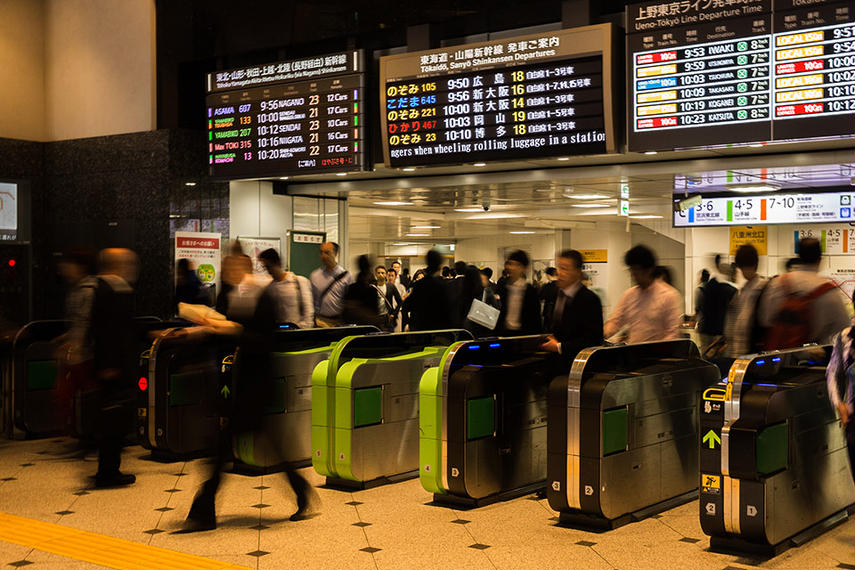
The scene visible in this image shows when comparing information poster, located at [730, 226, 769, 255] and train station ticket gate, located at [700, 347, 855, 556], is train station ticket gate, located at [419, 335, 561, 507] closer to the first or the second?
train station ticket gate, located at [700, 347, 855, 556]

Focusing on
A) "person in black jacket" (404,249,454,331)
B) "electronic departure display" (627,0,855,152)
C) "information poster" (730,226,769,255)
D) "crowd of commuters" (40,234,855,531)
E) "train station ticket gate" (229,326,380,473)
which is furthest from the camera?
"information poster" (730,226,769,255)

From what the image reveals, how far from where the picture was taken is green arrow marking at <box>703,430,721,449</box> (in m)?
4.96

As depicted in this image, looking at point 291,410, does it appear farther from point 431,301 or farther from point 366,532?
point 366,532

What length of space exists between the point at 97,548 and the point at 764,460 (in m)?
3.49

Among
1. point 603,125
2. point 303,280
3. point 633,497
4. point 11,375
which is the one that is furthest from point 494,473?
point 11,375

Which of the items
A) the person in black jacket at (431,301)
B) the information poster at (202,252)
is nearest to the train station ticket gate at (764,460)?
the person in black jacket at (431,301)

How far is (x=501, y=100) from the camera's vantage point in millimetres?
8023

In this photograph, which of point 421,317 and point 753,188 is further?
point 753,188

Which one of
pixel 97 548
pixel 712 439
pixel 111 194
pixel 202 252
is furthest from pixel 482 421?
pixel 111 194

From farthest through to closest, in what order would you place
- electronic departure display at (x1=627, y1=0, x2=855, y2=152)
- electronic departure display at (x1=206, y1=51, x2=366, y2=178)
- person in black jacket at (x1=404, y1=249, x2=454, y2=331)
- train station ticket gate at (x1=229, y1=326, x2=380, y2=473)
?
1. electronic departure display at (x1=206, y1=51, x2=366, y2=178)
2. person in black jacket at (x1=404, y1=249, x2=454, y2=331)
3. train station ticket gate at (x1=229, y1=326, x2=380, y2=473)
4. electronic departure display at (x1=627, y1=0, x2=855, y2=152)

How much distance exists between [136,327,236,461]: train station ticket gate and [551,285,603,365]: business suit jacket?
2.75 meters

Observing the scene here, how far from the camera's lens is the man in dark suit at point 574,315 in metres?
5.96

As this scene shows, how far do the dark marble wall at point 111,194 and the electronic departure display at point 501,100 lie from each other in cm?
269

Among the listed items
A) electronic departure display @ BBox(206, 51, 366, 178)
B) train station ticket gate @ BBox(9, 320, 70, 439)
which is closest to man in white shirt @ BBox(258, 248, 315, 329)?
electronic departure display @ BBox(206, 51, 366, 178)
